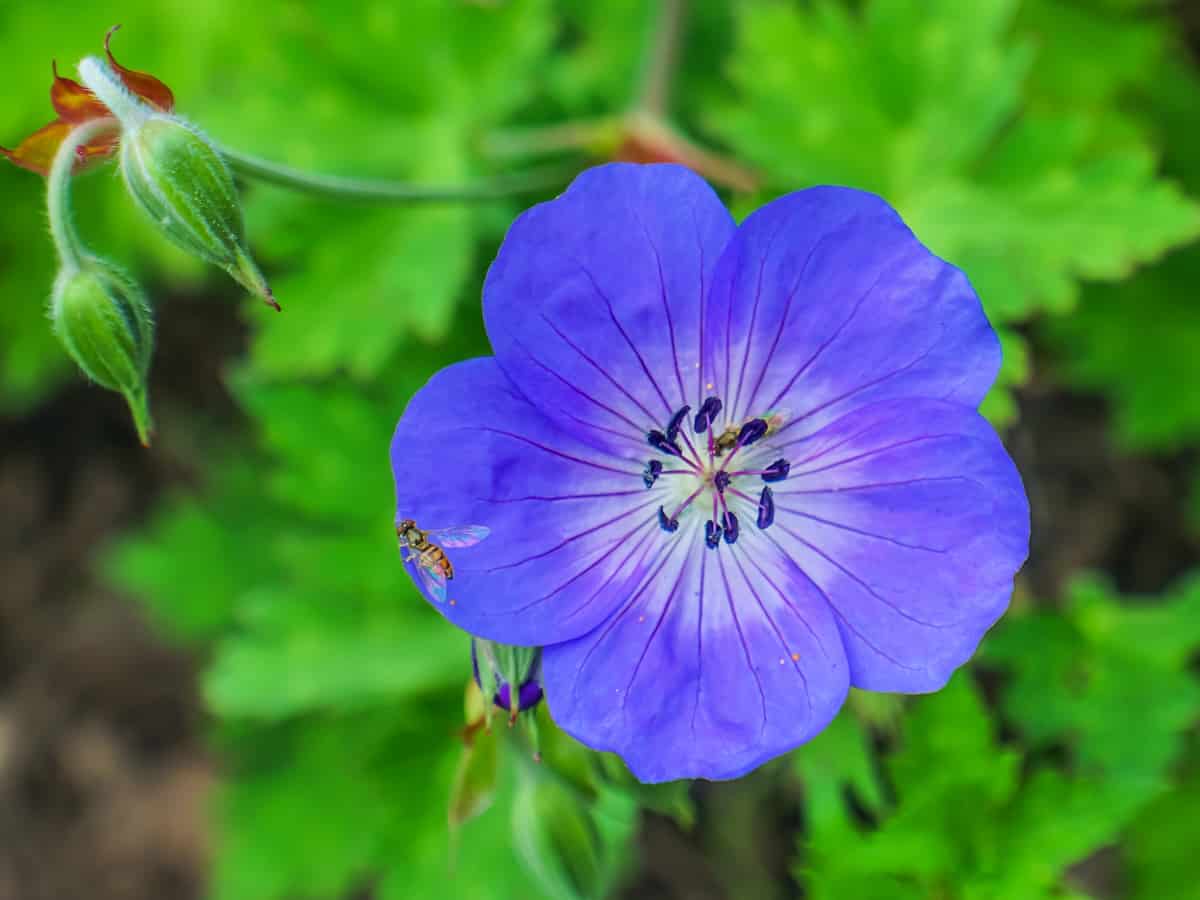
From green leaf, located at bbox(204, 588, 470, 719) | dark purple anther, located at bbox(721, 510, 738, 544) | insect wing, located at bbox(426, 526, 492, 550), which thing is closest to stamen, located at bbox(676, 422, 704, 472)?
dark purple anther, located at bbox(721, 510, 738, 544)

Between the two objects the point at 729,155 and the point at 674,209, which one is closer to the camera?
the point at 674,209

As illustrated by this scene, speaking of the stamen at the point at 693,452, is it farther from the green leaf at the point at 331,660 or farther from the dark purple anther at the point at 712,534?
the green leaf at the point at 331,660

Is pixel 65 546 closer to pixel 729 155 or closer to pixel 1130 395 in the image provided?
pixel 729 155

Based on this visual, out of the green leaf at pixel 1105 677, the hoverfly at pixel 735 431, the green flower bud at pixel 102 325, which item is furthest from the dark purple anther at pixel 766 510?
the green leaf at pixel 1105 677

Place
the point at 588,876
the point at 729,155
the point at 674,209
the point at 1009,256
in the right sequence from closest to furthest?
the point at 674,209 < the point at 588,876 < the point at 1009,256 < the point at 729,155

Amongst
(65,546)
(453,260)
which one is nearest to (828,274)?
(453,260)

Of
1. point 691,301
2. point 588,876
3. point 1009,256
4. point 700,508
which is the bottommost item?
point 588,876
